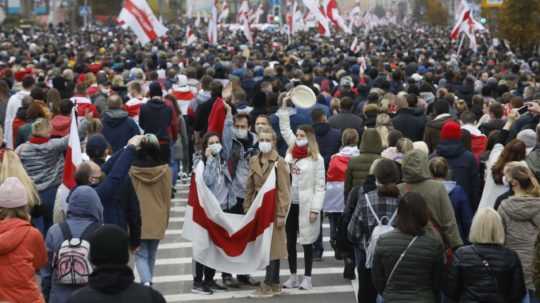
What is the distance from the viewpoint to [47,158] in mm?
11773

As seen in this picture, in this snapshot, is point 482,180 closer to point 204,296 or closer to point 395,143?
point 395,143

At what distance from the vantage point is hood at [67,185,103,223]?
8.20 metres

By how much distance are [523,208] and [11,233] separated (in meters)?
3.68

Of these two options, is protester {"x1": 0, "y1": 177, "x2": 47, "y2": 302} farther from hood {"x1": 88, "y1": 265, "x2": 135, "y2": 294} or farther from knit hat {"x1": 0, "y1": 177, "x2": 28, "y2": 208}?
hood {"x1": 88, "y1": 265, "x2": 135, "y2": 294}

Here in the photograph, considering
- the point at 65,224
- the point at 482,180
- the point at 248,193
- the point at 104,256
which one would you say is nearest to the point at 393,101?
the point at 482,180

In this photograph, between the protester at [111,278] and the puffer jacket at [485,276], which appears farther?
the puffer jacket at [485,276]

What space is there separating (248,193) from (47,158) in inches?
82.6

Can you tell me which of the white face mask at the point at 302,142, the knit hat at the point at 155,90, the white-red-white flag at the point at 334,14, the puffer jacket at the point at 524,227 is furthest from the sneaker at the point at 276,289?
the white-red-white flag at the point at 334,14

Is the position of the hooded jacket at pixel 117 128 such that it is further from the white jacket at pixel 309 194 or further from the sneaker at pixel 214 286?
the white jacket at pixel 309 194

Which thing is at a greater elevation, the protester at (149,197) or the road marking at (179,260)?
the protester at (149,197)

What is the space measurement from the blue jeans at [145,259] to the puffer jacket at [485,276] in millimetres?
3677

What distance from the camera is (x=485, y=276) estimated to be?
26.0ft

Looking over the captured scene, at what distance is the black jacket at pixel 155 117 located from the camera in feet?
51.6

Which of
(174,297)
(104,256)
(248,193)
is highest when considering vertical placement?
(104,256)
